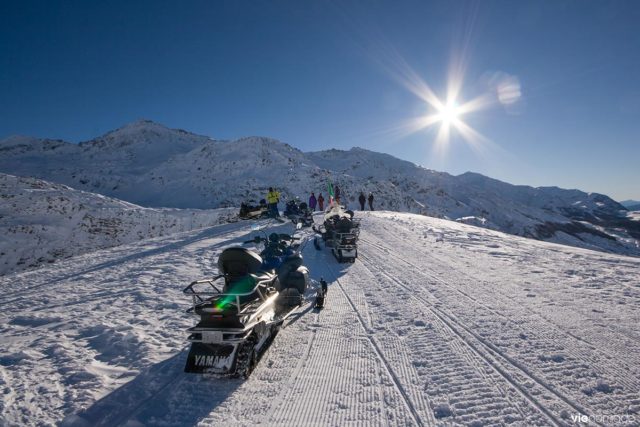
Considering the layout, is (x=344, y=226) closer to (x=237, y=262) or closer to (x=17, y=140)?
(x=237, y=262)

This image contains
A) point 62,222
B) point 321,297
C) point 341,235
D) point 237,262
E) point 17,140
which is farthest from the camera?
point 17,140

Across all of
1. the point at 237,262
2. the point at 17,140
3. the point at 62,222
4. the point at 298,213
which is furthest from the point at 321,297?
the point at 17,140

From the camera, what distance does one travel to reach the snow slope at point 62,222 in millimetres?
13914

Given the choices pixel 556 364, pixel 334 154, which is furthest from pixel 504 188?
pixel 556 364

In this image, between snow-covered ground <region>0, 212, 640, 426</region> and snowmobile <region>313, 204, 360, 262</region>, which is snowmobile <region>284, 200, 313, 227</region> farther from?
snow-covered ground <region>0, 212, 640, 426</region>

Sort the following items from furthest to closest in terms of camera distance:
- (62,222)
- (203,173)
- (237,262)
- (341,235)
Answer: (203,173), (62,222), (341,235), (237,262)

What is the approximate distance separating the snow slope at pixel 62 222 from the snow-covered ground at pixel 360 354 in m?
6.33

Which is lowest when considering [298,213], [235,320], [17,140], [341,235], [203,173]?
[235,320]

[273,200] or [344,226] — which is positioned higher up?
[273,200]

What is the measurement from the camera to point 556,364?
4.25 metres

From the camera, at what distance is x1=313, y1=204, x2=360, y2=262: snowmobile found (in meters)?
11.0

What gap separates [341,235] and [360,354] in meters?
6.46

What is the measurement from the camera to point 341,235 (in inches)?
436

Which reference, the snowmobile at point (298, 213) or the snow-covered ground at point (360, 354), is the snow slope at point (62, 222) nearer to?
the snowmobile at point (298, 213)
